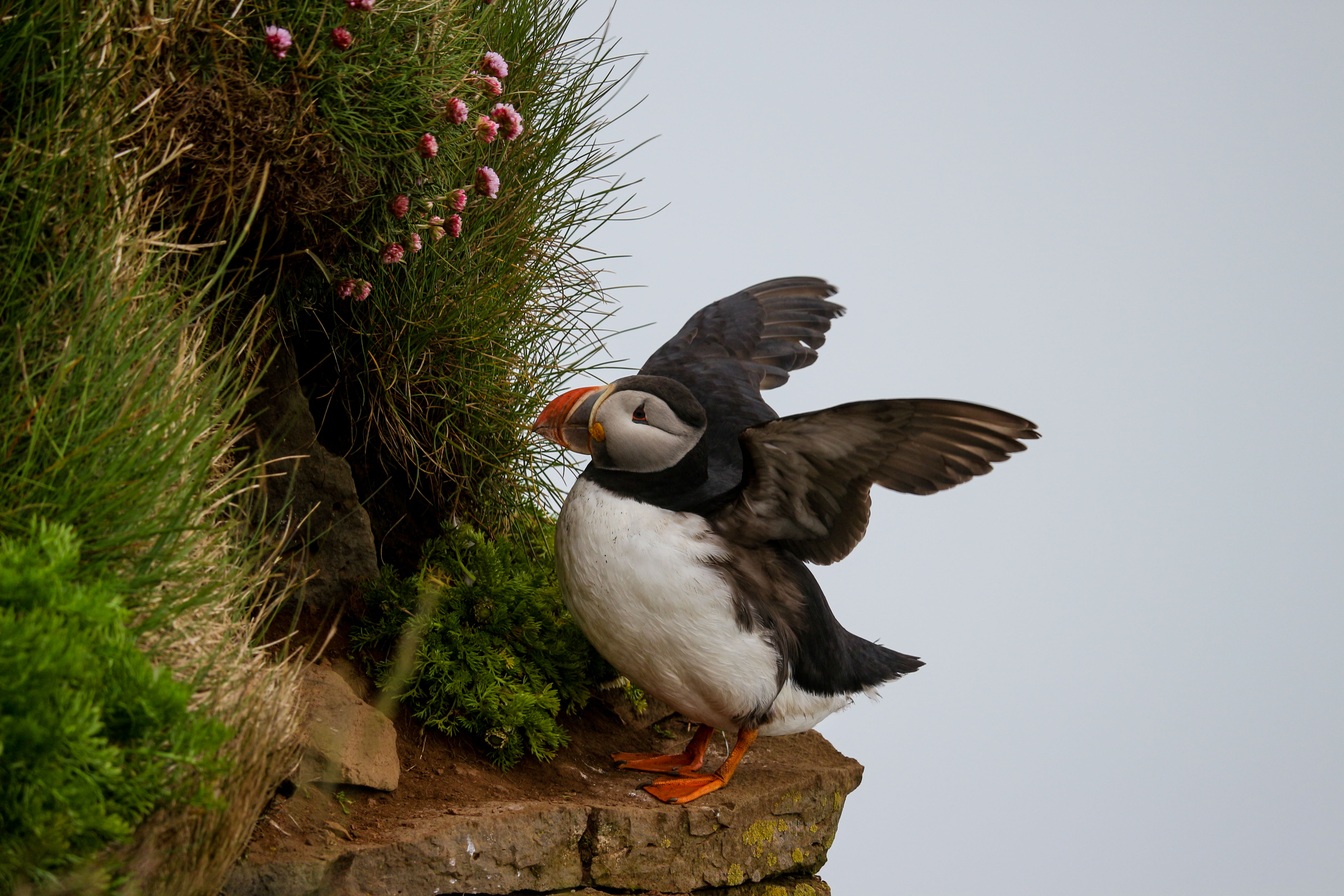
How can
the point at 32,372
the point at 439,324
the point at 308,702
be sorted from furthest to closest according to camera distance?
1. the point at 439,324
2. the point at 308,702
3. the point at 32,372

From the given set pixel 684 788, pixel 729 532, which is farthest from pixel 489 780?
pixel 729 532

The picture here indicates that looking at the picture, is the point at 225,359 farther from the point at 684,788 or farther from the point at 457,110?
the point at 684,788

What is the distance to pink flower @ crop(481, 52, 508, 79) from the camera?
13.8 ft

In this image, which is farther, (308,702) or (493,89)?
(493,89)

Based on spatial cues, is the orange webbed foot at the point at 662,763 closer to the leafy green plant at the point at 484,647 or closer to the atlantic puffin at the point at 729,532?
the atlantic puffin at the point at 729,532

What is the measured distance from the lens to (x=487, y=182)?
4.28 m

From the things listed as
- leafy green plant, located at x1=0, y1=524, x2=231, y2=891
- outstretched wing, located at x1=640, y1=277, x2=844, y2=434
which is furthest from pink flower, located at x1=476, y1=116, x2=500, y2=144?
leafy green plant, located at x1=0, y1=524, x2=231, y2=891

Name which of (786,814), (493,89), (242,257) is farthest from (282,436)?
(786,814)

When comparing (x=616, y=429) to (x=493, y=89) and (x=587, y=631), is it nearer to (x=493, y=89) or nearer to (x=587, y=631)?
(x=587, y=631)

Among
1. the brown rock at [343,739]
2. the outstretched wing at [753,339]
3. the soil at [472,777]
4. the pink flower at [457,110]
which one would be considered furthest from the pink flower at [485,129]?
the brown rock at [343,739]

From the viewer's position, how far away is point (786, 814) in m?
4.22

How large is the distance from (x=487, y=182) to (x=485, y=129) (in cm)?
23

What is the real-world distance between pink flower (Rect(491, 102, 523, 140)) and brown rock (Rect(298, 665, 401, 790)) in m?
2.02

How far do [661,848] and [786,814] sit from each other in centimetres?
58
